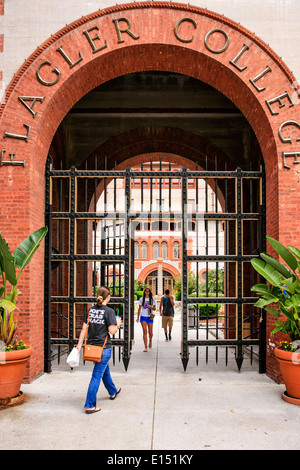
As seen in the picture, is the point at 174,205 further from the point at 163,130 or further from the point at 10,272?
the point at 10,272

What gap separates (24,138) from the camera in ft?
23.9

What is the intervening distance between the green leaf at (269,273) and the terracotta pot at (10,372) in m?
3.83

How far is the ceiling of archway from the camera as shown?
38.2 ft

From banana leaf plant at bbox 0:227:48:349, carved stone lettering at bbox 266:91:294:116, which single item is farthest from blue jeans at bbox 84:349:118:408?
carved stone lettering at bbox 266:91:294:116

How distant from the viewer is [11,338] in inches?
247

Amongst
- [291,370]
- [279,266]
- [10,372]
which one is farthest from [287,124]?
[10,372]

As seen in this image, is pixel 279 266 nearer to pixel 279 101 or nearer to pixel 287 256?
pixel 287 256

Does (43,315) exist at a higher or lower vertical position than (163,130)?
lower

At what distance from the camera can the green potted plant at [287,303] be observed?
604 cm

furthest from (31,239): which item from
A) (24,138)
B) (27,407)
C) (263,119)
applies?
(263,119)

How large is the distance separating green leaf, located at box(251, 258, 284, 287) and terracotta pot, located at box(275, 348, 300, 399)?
1047mm

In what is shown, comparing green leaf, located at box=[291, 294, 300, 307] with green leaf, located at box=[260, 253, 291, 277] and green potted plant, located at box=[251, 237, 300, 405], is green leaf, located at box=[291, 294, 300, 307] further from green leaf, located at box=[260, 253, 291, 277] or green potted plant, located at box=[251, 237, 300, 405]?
green leaf, located at box=[260, 253, 291, 277]

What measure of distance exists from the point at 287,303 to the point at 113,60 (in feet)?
17.8

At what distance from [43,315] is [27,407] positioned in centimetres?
229
